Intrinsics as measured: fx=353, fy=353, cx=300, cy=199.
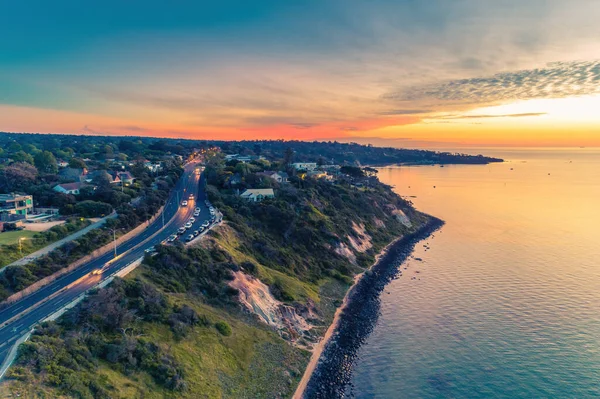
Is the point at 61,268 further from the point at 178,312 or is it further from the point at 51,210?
the point at 51,210

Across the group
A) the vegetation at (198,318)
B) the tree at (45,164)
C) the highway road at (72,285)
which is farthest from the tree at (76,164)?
the highway road at (72,285)

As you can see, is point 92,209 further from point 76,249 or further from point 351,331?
point 351,331

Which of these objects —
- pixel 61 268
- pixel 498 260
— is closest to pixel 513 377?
pixel 498 260

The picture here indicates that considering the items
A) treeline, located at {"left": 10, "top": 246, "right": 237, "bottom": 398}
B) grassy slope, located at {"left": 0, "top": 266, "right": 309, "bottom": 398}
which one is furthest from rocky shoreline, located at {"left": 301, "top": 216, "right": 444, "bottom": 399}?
treeline, located at {"left": 10, "top": 246, "right": 237, "bottom": 398}

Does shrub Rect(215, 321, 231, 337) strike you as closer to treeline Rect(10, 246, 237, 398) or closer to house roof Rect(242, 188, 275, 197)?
treeline Rect(10, 246, 237, 398)

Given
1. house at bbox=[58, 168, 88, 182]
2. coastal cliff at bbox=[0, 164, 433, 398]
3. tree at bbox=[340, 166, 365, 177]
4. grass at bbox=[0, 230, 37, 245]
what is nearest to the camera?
coastal cliff at bbox=[0, 164, 433, 398]

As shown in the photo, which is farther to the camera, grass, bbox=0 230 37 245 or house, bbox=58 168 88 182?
house, bbox=58 168 88 182

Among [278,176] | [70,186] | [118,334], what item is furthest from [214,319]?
[278,176]
